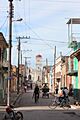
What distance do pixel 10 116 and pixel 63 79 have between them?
189ft

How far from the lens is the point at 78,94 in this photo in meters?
47.5

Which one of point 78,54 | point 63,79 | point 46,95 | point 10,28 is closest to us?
point 10,28

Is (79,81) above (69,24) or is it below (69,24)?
below

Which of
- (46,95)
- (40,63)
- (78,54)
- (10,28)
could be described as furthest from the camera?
(40,63)

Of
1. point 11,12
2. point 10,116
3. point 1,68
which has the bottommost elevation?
point 10,116

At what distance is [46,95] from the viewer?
5706 centimetres

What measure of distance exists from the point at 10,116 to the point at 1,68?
29.7m

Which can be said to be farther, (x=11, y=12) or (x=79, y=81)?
(x=79, y=81)

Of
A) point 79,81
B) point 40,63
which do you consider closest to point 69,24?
point 79,81

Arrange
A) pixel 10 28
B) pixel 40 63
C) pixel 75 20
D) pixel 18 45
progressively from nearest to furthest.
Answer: pixel 10 28 < pixel 75 20 < pixel 18 45 < pixel 40 63

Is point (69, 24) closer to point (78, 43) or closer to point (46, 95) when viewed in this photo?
point (78, 43)

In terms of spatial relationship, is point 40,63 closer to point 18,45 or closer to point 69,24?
point 18,45

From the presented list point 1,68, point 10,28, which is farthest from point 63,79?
point 10,28

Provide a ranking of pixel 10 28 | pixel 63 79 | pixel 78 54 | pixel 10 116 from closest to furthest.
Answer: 1. pixel 10 116
2. pixel 10 28
3. pixel 78 54
4. pixel 63 79
